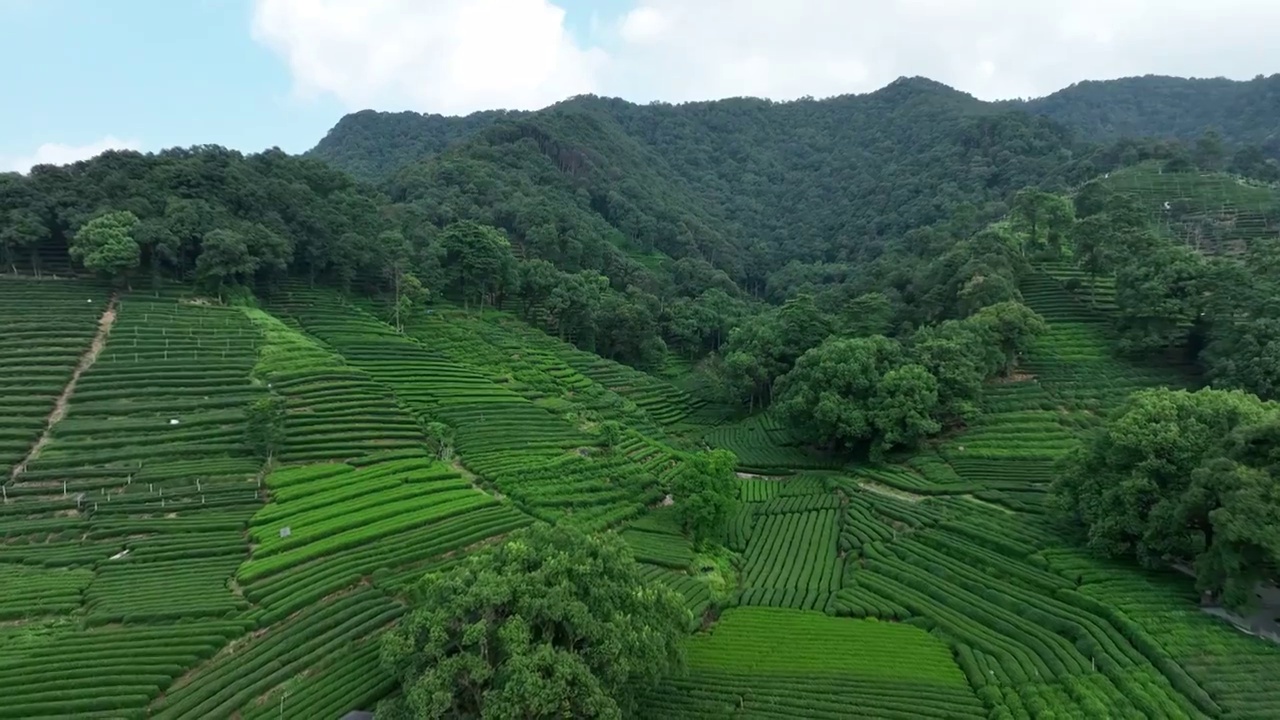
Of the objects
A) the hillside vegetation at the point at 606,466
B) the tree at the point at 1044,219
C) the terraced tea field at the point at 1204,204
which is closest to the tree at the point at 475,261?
the hillside vegetation at the point at 606,466

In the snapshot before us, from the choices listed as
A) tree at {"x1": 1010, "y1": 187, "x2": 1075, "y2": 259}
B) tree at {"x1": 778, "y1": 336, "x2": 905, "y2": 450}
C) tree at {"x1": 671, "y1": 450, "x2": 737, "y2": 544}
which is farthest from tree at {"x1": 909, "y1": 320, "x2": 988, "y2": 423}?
tree at {"x1": 1010, "y1": 187, "x2": 1075, "y2": 259}

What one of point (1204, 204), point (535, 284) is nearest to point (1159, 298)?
point (1204, 204)

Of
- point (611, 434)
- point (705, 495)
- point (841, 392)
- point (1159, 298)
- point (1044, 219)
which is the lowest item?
point (705, 495)

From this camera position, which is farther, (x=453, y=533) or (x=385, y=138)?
(x=385, y=138)

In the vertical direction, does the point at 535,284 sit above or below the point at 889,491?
above

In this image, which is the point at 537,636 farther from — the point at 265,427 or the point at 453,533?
the point at 265,427

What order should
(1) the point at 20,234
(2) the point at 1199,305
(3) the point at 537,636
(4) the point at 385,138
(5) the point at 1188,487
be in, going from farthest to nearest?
1. (4) the point at 385,138
2. (1) the point at 20,234
3. (2) the point at 1199,305
4. (5) the point at 1188,487
5. (3) the point at 537,636

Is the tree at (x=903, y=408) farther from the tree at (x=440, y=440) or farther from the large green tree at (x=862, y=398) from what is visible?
the tree at (x=440, y=440)
